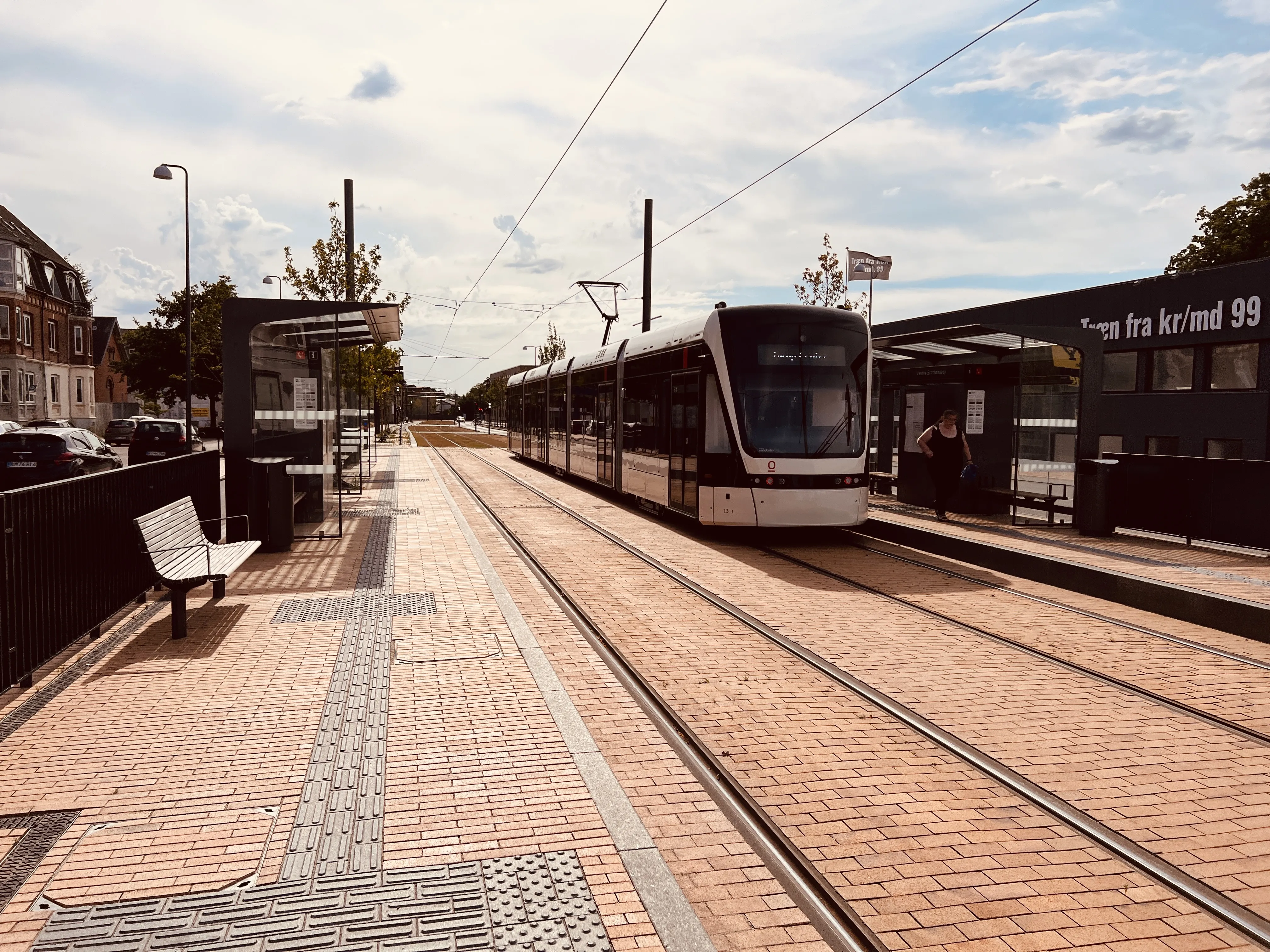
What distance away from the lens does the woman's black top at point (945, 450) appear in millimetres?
15219

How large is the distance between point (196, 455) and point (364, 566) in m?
2.17

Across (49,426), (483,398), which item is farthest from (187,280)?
(483,398)

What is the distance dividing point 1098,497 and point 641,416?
7130mm

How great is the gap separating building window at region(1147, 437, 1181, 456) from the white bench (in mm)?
26704

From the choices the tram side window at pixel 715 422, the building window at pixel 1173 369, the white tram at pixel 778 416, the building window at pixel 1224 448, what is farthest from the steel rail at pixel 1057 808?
the building window at pixel 1173 369

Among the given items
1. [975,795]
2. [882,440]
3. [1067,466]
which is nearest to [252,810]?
[975,795]

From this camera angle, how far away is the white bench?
743cm

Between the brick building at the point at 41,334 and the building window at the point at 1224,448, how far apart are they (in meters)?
48.5

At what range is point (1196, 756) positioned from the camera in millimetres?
5312

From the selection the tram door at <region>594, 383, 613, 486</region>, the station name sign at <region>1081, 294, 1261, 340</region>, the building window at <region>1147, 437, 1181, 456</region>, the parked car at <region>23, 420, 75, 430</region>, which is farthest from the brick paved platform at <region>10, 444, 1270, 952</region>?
the building window at <region>1147, 437, 1181, 456</region>

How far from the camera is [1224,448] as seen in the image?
2709 centimetres

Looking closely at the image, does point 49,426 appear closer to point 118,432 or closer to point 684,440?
point 118,432

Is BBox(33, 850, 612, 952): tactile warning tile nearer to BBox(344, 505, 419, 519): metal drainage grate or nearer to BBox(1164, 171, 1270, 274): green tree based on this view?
BBox(344, 505, 419, 519): metal drainage grate

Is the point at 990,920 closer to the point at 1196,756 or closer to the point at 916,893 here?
the point at 916,893
